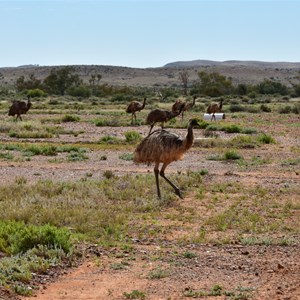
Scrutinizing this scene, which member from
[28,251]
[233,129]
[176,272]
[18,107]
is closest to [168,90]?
[18,107]

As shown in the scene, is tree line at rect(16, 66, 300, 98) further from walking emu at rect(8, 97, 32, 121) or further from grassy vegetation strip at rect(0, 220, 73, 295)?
grassy vegetation strip at rect(0, 220, 73, 295)

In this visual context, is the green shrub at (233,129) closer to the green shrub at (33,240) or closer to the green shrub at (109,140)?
the green shrub at (109,140)

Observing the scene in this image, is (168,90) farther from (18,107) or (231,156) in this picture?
(231,156)

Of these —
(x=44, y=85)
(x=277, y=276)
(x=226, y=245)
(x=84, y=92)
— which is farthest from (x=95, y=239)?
(x=44, y=85)

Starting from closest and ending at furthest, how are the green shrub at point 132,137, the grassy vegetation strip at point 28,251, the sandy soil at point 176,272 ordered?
the sandy soil at point 176,272 → the grassy vegetation strip at point 28,251 → the green shrub at point 132,137

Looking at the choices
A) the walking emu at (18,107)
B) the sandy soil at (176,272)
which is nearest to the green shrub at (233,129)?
the walking emu at (18,107)

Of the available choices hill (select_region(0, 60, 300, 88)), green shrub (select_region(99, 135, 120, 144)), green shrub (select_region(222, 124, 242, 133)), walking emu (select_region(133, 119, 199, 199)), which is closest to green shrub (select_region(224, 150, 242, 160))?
green shrub (select_region(99, 135, 120, 144))

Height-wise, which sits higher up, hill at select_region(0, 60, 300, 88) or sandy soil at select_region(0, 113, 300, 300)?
hill at select_region(0, 60, 300, 88)

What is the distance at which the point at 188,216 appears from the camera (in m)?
12.5

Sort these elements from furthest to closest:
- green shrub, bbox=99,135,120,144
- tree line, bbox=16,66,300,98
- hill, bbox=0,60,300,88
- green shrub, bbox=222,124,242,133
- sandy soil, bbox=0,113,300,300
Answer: hill, bbox=0,60,300,88
tree line, bbox=16,66,300,98
green shrub, bbox=222,124,242,133
green shrub, bbox=99,135,120,144
sandy soil, bbox=0,113,300,300

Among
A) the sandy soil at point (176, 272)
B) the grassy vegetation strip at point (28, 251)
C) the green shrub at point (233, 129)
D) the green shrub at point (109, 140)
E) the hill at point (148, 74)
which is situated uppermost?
the hill at point (148, 74)

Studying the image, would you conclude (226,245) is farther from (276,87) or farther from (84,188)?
(276,87)

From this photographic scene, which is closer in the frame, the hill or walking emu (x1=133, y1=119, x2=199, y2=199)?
walking emu (x1=133, y1=119, x2=199, y2=199)

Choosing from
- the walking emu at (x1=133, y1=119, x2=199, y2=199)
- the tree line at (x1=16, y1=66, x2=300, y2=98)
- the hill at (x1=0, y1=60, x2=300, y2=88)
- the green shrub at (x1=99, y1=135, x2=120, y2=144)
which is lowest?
the green shrub at (x1=99, y1=135, x2=120, y2=144)
